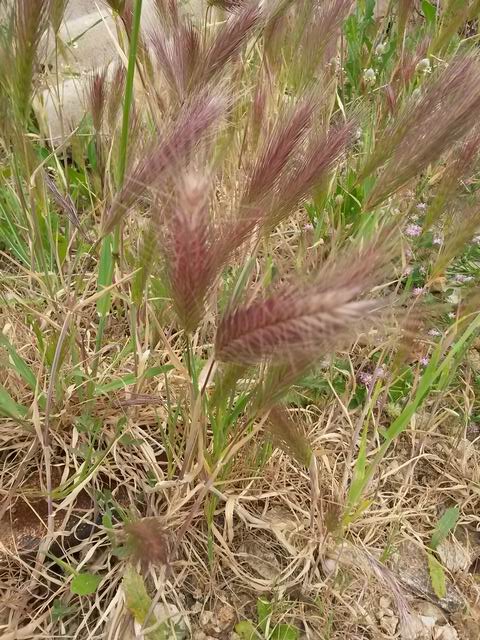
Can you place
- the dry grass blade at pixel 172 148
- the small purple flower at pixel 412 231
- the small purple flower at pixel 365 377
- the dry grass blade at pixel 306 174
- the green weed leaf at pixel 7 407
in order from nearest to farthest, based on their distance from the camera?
the dry grass blade at pixel 172 148, the dry grass blade at pixel 306 174, the green weed leaf at pixel 7 407, the small purple flower at pixel 365 377, the small purple flower at pixel 412 231

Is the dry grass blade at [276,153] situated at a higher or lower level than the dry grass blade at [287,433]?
higher

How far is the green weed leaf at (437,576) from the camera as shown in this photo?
3.10ft

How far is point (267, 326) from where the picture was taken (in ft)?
1.53

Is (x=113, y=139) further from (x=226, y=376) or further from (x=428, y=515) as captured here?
(x=428, y=515)

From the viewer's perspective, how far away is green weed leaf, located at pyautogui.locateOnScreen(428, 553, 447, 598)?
0.95 metres

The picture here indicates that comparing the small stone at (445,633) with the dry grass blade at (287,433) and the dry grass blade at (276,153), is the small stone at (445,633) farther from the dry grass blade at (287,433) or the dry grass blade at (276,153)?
the dry grass blade at (276,153)

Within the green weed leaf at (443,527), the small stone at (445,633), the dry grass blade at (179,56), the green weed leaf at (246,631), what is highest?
the dry grass blade at (179,56)

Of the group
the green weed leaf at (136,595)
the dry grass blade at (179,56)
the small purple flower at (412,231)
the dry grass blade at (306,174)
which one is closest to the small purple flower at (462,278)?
the small purple flower at (412,231)

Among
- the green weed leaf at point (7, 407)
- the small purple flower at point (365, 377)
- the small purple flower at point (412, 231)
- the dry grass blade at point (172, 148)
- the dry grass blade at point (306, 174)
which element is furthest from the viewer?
the small purple flower at point (412, 231)

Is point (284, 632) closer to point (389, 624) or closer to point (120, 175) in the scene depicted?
point (389, 624)

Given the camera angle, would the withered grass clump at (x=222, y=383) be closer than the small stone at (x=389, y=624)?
Yes

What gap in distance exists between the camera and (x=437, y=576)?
96cm

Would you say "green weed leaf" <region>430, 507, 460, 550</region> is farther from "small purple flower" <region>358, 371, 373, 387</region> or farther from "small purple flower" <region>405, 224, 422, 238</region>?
"small purple flower" <region>405, 224, 422, 238</region>

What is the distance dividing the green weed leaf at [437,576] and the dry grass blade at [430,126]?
0.59 meters
